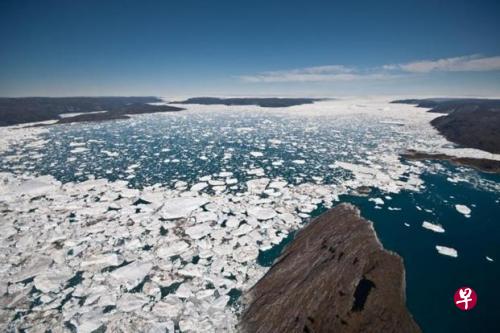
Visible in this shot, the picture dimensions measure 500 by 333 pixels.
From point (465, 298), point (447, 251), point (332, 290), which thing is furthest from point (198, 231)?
point (447, 251)

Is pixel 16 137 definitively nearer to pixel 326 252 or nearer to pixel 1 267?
pixel 1 267

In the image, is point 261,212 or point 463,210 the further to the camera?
point 463,210

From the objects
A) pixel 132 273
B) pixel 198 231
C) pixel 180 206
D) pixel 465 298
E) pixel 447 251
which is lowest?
pixel 465 298

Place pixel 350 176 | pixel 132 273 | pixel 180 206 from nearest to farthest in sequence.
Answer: pixel 132 273, pixel 180 206, pixel 350 176

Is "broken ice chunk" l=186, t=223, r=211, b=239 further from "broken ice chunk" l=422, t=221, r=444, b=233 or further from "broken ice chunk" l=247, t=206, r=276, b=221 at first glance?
"broken ice chunk" l=422, t=221, r=444, b=233

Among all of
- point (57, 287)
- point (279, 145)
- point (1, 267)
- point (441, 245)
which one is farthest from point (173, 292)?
point (279, 145)

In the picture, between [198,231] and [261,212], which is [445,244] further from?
[198,231]

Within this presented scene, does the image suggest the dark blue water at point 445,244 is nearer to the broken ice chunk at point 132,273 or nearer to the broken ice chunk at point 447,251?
the broken ice chunk at point 447,251

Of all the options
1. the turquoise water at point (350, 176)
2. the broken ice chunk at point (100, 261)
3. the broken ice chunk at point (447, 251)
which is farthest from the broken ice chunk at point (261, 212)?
the broken ice chunk at point (447, 251)
